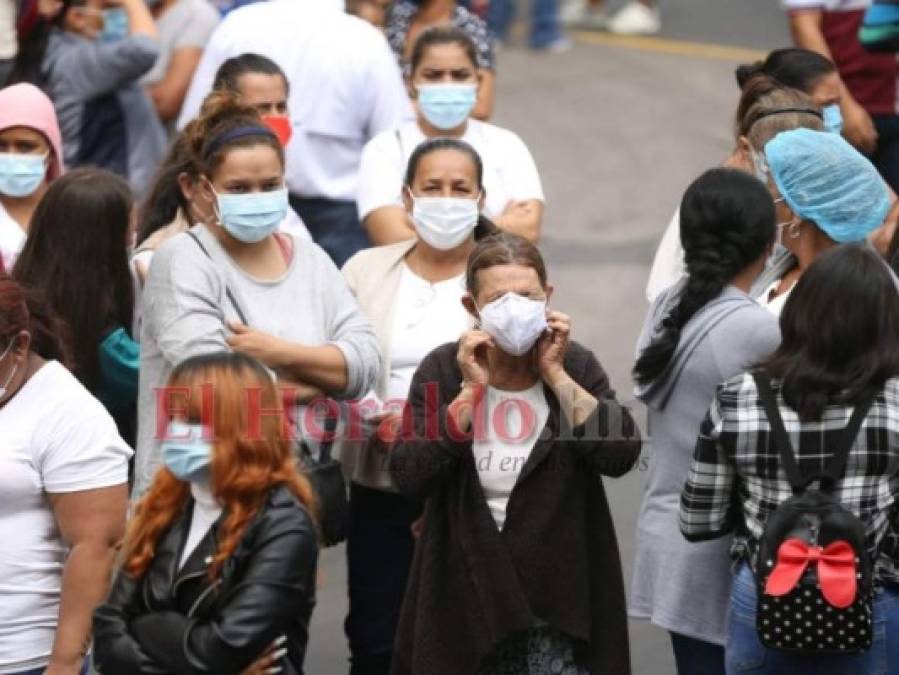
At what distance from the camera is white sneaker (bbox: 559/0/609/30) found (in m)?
16.8

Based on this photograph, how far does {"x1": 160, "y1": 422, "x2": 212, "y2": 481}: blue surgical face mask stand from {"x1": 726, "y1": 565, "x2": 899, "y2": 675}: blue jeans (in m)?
1.45

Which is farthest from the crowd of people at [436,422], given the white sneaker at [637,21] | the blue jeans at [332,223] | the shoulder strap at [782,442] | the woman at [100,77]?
the white sneaker at [637,21]

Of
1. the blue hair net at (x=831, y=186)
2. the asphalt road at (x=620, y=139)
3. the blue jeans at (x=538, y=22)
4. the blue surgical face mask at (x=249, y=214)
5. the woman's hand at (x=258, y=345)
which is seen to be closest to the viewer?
the blue hair net at (x=831, y=186)

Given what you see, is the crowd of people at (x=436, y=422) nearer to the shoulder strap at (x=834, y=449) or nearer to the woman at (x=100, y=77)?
the shoulder strap at (x=834, y=449)

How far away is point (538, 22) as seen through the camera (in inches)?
635

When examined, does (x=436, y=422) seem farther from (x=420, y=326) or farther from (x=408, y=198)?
(x=408, y=198)

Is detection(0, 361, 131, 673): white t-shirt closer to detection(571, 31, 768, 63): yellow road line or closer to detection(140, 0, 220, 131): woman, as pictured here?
detection(140, 0, 220, 131): woman

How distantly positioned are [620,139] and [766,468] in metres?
9.37

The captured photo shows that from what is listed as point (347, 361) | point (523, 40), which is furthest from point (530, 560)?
point (523, 40)

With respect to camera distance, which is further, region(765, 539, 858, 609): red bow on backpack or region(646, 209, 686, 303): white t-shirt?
region(646, 209, 686, 303): white t-shirt

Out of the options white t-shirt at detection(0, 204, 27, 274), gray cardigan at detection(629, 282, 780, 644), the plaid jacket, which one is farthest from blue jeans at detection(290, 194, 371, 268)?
the plaid jacket

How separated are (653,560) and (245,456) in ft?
4.81

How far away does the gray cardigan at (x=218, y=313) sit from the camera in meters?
5.92

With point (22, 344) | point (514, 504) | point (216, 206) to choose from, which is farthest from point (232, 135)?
point (514, 504)
